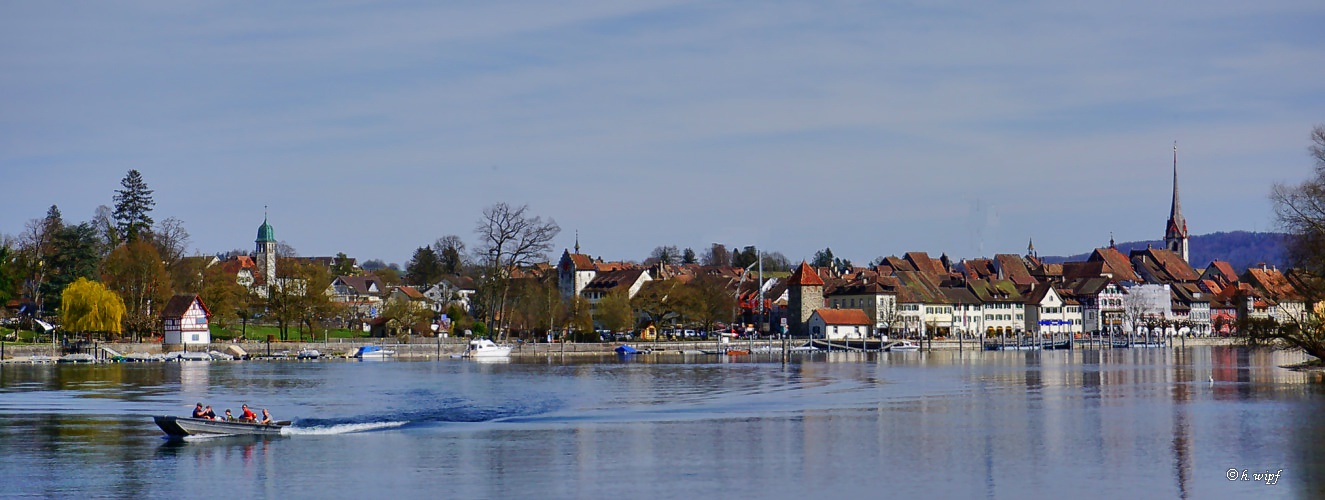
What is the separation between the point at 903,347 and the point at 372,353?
45.8 metres

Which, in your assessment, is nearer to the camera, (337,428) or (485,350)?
(337,428)

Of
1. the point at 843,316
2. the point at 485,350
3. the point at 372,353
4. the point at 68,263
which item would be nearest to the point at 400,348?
the point at 372,353

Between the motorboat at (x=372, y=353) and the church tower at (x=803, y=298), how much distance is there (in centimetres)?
4365

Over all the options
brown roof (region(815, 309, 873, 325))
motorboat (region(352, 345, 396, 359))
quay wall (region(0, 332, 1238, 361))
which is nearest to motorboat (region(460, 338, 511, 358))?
quay wall (region(0, 332, 1238, 361))

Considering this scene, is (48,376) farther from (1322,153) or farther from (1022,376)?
(1322,153)

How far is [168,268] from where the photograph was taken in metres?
96.8

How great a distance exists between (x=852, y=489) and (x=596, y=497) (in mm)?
5148

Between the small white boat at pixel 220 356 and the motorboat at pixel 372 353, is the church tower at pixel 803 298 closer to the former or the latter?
the motorboat at pixel 372 353

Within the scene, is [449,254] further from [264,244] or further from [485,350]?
[485,350]

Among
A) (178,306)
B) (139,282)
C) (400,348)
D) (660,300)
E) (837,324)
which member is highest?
(139,282)

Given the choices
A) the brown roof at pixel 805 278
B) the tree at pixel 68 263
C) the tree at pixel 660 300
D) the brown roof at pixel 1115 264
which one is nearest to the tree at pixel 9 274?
the tree at pixel 68 263

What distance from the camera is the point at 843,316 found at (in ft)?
410

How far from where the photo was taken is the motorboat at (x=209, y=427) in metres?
36.1

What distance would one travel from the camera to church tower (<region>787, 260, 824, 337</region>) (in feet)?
408
